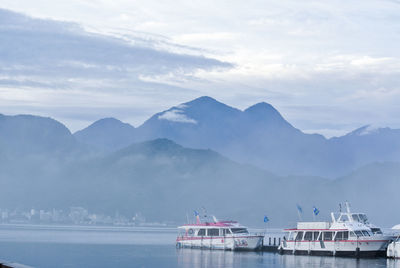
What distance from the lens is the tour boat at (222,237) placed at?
126 metres

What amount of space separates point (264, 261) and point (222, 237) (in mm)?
18812

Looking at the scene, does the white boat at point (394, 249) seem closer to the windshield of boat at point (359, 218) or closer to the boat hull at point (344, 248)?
the boat hull at point (344, 248)

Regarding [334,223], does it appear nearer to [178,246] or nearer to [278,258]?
[278,258]

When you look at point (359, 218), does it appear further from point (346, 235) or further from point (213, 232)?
point (213, 232)

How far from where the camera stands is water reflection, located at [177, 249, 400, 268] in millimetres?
97206

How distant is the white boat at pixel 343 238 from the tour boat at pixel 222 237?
15858 millimetres

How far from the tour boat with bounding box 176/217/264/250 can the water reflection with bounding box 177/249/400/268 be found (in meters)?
1.83

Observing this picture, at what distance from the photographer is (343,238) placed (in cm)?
10375

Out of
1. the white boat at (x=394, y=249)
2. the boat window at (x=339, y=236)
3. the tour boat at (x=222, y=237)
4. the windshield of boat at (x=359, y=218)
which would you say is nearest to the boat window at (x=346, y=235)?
the boat window at (x=339, y=236)

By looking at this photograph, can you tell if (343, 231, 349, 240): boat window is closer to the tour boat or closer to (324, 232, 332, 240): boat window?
(324, 232, 332, 240): boat window

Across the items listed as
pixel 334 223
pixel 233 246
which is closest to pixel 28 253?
pixel 233 246

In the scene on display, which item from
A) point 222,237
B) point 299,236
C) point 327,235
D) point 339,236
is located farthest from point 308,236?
point 222,237

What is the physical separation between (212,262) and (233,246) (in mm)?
20955

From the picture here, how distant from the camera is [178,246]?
143250 mm
